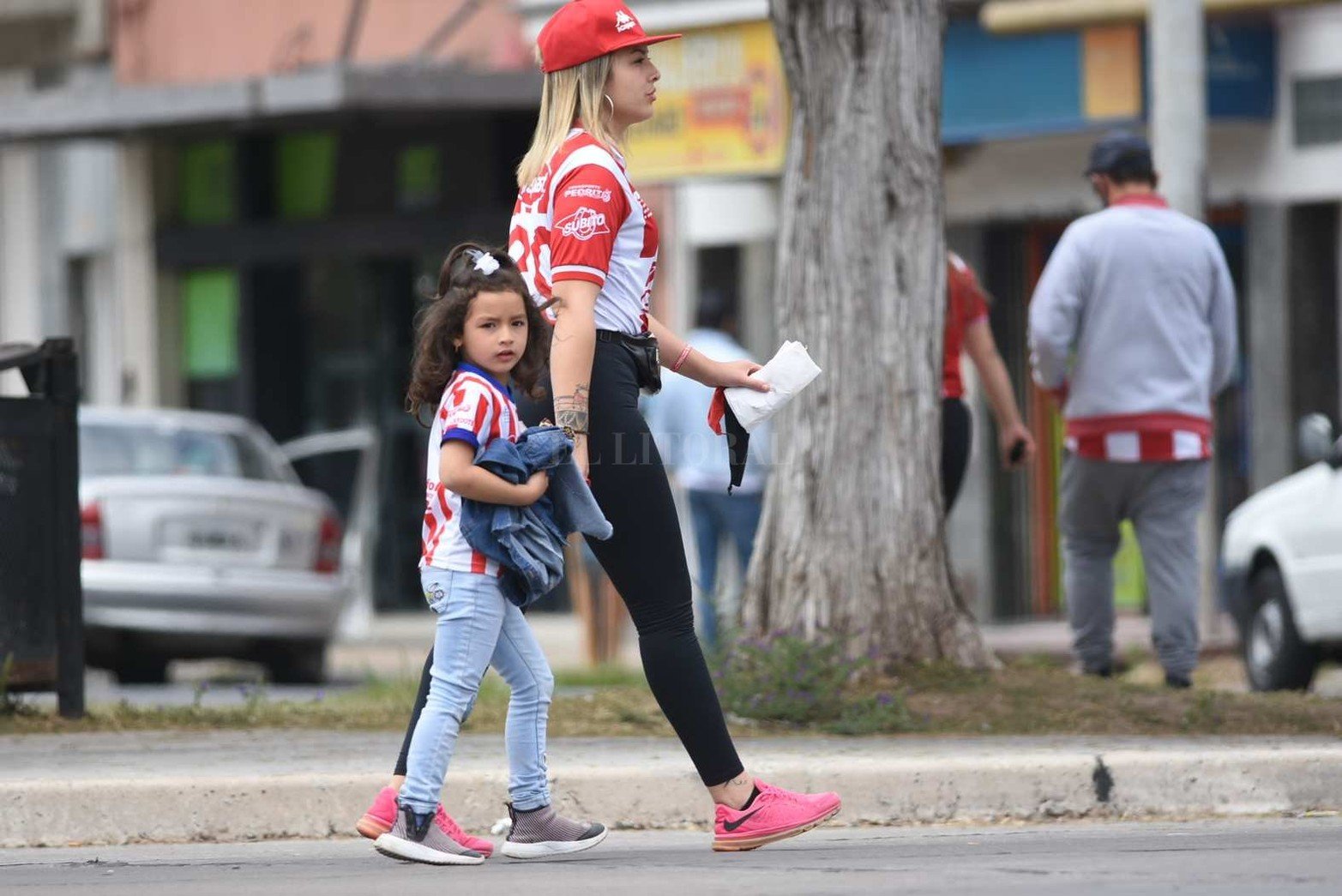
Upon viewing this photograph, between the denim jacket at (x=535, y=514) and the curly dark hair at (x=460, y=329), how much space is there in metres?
0.16

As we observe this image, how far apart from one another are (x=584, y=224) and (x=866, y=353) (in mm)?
2708

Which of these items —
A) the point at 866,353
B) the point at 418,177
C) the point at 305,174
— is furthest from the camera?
the point at 305,174

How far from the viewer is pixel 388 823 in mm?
6109

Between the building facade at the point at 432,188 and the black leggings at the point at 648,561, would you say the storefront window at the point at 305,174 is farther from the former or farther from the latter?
the black leggings at the point at 648,561

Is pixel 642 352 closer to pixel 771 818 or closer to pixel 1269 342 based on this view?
pixel 771 818

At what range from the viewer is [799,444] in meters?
8.62

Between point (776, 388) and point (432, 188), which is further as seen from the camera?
point (432, 188)

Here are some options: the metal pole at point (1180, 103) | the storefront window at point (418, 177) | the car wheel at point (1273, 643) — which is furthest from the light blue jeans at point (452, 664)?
the storefront window at point (418, 177)

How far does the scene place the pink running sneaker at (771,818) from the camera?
240 inches

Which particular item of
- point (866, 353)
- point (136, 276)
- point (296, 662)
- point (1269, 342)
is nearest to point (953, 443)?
point (866, 353)

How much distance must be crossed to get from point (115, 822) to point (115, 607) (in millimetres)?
6883

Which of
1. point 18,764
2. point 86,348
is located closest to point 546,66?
point 18,764

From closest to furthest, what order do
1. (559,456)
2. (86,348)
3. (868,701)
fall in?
(559,456)
(868,701)
(86,348)

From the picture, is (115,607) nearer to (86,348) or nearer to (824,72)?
(824,72)
